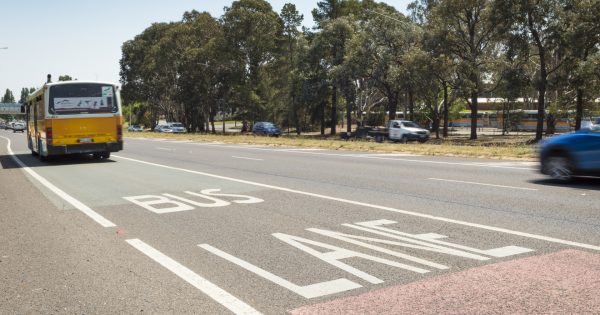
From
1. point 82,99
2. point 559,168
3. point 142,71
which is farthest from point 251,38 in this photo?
point 559,168

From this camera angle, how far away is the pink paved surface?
4.20 meters

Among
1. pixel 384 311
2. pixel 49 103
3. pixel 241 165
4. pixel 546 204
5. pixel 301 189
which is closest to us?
pixel 384 311

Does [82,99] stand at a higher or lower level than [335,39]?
lower

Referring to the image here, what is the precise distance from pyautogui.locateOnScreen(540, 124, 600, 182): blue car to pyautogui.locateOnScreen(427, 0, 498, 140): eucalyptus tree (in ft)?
101

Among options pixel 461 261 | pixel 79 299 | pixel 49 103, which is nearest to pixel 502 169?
pixel 461 261

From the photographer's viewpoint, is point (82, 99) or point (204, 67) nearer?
point (82, 99)

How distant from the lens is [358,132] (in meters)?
45.0

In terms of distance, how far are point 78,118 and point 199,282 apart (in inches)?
628

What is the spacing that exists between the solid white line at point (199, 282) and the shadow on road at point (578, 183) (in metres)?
8.89

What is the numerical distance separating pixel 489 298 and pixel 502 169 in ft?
38.7

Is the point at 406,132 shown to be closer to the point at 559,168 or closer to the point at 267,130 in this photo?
the point at 267,130

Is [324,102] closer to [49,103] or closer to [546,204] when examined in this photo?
[49,103]

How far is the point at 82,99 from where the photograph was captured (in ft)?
63.2

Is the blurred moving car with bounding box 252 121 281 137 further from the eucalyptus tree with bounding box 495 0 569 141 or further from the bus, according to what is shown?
the bus
